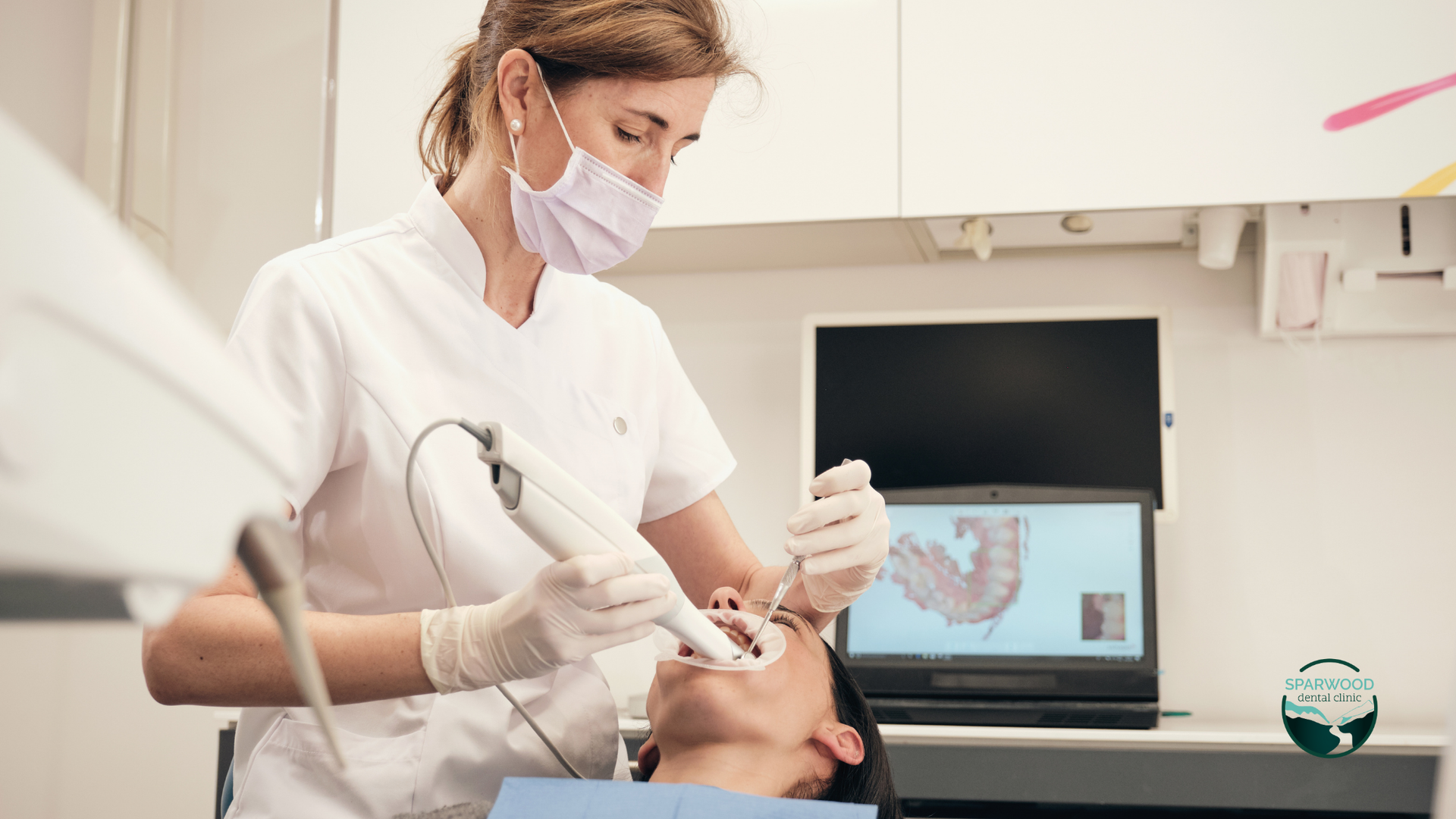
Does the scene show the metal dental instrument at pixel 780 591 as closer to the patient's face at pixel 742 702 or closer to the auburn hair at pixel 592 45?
the patient's face at pixel 742 702

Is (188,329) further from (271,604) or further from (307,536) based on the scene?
(307,536)

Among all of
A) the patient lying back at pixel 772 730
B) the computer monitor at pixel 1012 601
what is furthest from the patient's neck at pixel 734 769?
the computer monitor at pixel 1012 601

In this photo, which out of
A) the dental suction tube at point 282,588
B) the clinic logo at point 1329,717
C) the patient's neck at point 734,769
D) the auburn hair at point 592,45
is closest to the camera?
the dental suction tube at point 282,588

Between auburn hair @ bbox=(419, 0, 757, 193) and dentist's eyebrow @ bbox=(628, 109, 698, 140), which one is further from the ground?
auburn hair @ bbox=(419, 0, 757, 193)

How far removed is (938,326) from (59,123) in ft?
7.38

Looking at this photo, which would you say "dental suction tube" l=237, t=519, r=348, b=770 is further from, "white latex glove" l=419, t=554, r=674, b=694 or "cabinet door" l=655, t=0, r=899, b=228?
"cabinet door" l=655, t=0, r=899, b=228

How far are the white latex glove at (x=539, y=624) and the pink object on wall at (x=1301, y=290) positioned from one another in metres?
1.70

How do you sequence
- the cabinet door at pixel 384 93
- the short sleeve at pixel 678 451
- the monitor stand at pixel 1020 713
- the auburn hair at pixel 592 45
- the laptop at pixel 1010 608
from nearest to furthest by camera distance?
the auburn hair at pixel 592 45 < the short sleeve at pixel 678 451 < the monitor stand at pixel 1020 713 < the laptop at pixel 1010 608 < the cabinet door at pixel 384 93

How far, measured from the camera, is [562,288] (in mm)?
1383

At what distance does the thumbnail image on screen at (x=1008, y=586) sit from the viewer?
6.77ft

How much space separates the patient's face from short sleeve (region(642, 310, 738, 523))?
16cm

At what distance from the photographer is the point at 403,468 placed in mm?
1123

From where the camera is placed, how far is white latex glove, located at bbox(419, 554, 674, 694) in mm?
938

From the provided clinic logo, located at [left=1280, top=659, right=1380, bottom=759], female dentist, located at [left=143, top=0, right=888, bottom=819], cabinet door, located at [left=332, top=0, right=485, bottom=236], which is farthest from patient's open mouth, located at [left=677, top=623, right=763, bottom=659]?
cabinet door, located at [left=332, top=0, right=485, bottom=236]
